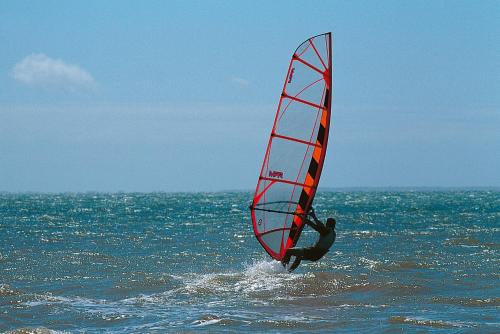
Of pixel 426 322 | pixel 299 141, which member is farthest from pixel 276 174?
pixel 426 322

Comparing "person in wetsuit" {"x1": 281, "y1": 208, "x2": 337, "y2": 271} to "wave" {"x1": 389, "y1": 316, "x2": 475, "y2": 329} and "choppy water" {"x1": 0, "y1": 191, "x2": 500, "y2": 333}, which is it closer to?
"choppy water" {"x1": 0, "y1": 191, "x2": 500, "y2": 333}

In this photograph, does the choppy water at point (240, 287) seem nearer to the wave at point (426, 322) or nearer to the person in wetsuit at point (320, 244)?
the wave at point (426, 322)

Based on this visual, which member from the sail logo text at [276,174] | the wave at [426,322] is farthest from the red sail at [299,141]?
the wave at [426,322]

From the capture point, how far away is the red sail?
13695 millimetres

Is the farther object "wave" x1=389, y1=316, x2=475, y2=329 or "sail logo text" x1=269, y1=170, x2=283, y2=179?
"sail logo text" x1=269, y1=170, x2=283, y2=179

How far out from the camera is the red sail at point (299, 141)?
13.7 metres

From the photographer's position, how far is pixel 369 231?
31.1 metres

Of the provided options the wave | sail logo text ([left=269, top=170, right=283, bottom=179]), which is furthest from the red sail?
the wave

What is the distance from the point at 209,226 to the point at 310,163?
21576 mm

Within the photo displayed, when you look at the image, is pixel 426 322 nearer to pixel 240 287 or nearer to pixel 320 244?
pixel 320 244

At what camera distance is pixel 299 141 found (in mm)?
13867

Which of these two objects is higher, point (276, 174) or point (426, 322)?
point (276, 174)

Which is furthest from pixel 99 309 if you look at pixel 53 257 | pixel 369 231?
pixel 369 231

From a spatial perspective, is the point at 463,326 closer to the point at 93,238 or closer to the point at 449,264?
the point at 449,264
